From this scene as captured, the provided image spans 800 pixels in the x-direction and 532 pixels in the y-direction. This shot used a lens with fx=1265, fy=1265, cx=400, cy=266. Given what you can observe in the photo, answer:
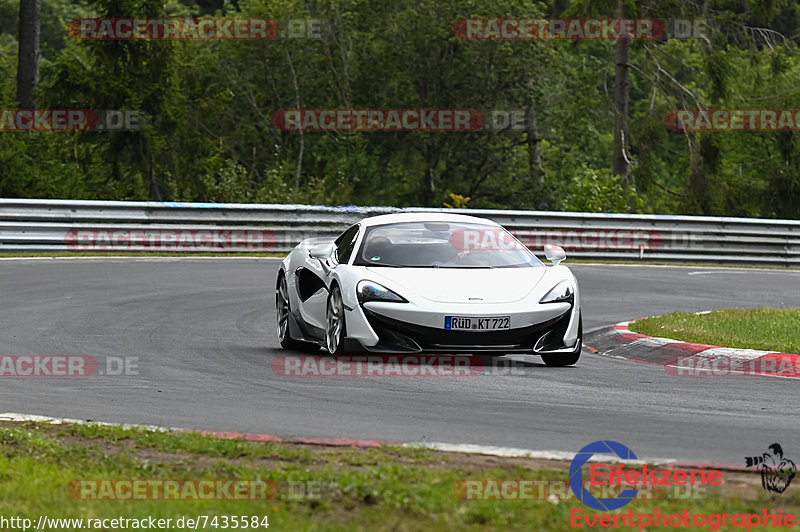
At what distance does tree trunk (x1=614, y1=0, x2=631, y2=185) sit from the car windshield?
Answer: 26.3 m

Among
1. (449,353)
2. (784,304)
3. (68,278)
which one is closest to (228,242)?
(68,278)

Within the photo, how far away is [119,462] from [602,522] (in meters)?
2.67

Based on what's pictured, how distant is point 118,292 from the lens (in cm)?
1673

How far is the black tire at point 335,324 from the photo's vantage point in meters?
10.8

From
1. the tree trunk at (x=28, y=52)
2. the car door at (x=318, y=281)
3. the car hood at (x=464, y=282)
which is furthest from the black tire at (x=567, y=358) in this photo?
the tree trunk at (x=28, y=52)

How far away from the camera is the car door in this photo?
1155cm

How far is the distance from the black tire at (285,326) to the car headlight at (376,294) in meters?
1.73

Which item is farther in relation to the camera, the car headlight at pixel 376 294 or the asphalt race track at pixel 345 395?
the car headlight at pixel 376 294

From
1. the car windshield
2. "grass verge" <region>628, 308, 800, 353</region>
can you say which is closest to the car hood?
the car windshield

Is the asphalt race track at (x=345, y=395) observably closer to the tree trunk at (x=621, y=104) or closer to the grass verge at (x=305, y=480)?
the grass verge at (x=305, y=480)

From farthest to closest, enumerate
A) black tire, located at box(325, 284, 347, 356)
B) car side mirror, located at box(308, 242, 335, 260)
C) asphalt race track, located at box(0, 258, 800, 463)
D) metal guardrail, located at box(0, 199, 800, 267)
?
metal guardrail, located at box(0, 199, 800, 267)
car side mirror, located at box(308, 242, 335, 260)
black tire, located at box(325, 284, 347, 356)
asphalt race track, located at box(0, 258, 800, 463)

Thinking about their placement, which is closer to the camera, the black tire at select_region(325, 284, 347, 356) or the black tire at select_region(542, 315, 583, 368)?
the black tire at select_region(325, 284, 347, 356)

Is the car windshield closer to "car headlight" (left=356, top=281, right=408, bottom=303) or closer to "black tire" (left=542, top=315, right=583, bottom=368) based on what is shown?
"car headlight" (left=356, top=281, right=408, bottom=303)

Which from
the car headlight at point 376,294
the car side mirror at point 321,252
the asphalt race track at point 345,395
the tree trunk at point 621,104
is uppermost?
the tree trunk at point 621,104
